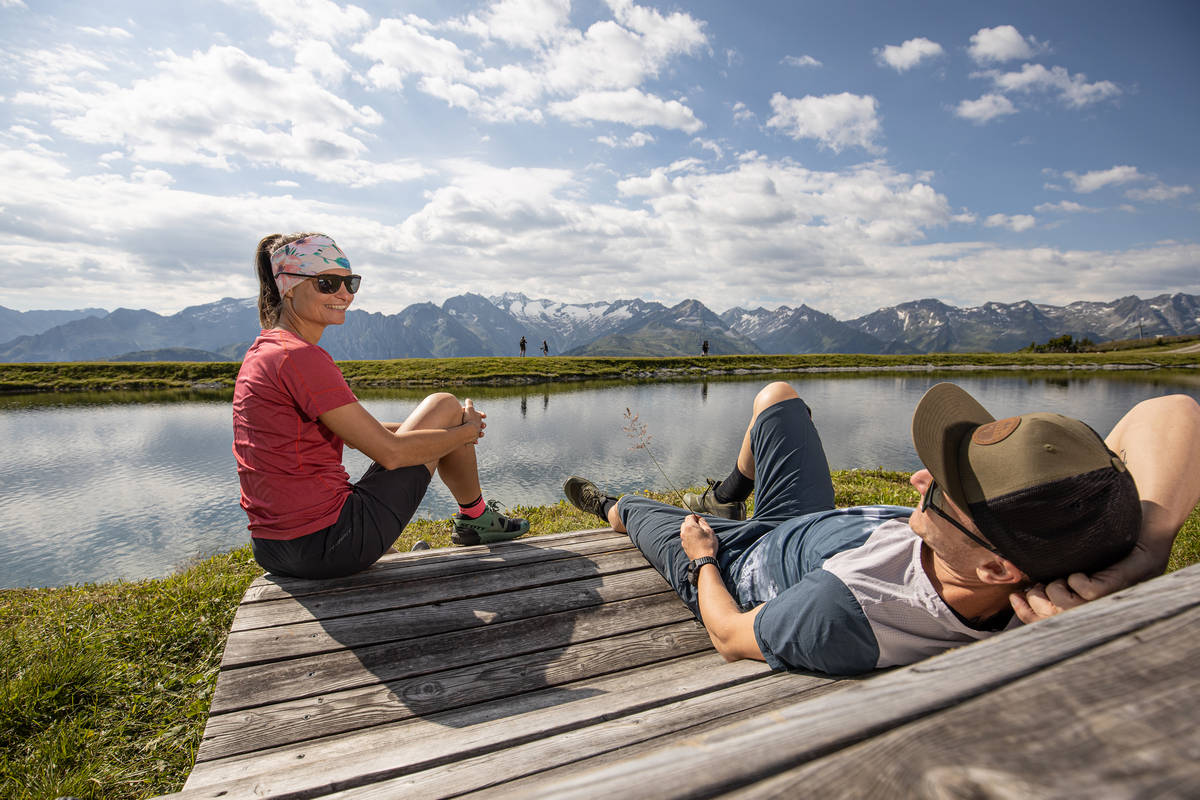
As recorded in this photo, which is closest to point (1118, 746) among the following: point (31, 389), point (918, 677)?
point (918, 677)

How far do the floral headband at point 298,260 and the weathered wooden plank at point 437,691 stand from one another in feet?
8.92

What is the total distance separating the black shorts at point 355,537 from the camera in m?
3.83

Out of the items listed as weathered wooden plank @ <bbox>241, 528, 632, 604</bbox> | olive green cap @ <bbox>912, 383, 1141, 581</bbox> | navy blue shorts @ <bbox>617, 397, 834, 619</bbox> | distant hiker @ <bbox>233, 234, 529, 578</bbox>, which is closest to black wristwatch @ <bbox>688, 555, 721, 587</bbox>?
navy blue shorts @ <bbox>617, 397, 834, 619</bbox>

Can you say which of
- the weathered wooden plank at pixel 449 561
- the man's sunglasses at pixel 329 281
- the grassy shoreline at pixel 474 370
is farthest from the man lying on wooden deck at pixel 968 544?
the grassy shoreline at pixel 474 370

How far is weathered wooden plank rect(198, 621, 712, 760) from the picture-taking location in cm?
A: 260

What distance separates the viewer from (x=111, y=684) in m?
3.75

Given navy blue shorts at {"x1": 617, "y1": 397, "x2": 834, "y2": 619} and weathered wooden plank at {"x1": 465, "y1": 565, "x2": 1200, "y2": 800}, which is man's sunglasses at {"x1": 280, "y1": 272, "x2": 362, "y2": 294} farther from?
weathered wooden plank at {"x1": 465, "y1": 565, "x2": 1200, "y2": 800}

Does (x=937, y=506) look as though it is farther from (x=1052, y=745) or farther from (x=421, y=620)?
(x=421, y=620)

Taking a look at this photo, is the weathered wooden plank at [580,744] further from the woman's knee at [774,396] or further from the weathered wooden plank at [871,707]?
the woman's knee at [774,396]

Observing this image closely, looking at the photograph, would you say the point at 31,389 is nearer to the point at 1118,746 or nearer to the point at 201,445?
the point at 201,445

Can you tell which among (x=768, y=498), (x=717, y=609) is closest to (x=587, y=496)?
(x=768, y=498)

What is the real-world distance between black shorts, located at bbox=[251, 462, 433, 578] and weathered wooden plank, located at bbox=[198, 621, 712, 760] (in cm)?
121

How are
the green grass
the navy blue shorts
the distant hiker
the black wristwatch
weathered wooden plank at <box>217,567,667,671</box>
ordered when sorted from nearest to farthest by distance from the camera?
the green grass → weathered wooden plank at <box>217,567,667,671</box> → the black wristwatch → the distant hiker → the navy blue shorts

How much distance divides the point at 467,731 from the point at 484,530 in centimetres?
275
